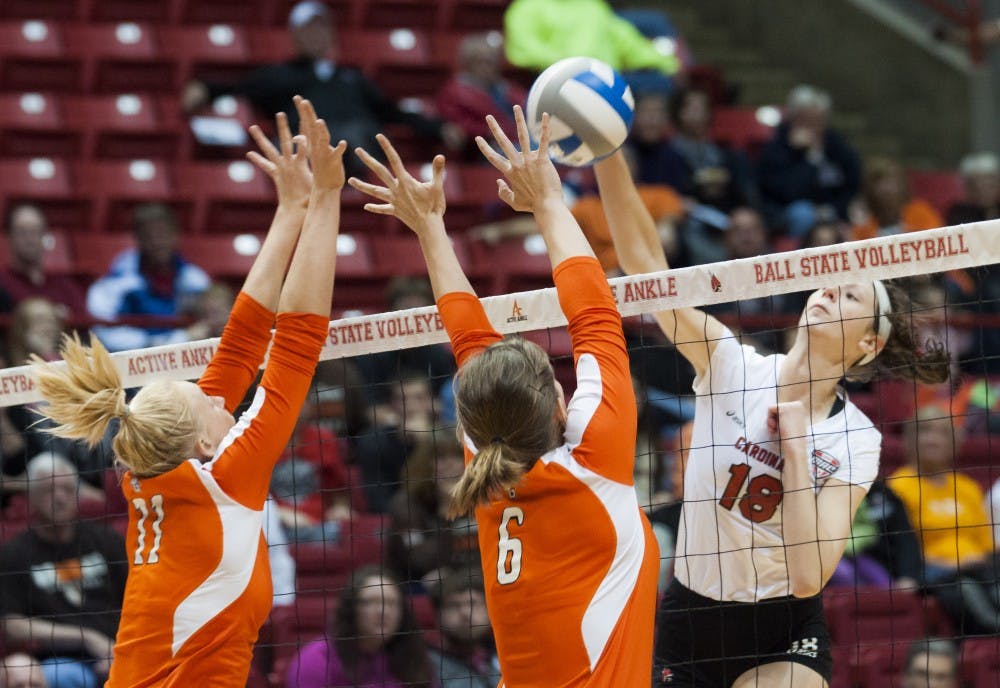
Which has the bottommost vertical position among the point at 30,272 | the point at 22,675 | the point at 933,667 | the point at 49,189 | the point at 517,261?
the point at 22,675

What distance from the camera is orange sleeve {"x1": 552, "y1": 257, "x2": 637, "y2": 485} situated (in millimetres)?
3314

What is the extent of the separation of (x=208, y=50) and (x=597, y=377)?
801 cm

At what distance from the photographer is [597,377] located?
132 inches

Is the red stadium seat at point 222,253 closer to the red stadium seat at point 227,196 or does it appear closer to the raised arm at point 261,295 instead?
the red stadium seat at point 227,196

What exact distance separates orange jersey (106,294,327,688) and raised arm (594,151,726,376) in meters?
1.21

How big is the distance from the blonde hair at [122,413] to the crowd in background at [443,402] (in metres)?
0.12

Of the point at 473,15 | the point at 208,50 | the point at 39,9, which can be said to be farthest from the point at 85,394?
the point at 473,15

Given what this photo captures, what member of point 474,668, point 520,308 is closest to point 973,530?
point 474,668

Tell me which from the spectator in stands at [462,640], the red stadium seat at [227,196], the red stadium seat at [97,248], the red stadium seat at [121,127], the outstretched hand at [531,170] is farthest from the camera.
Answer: the red stadium seat at [121,127]

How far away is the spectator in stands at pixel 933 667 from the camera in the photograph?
240 inches

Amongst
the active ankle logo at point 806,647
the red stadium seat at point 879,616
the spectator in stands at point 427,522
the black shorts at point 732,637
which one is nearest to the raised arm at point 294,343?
the black shorts at point 732,637

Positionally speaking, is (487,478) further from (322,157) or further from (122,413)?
(322,157)

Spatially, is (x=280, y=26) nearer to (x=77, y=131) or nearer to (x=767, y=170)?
(x=77, y=131)

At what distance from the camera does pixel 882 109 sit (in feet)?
43.3
